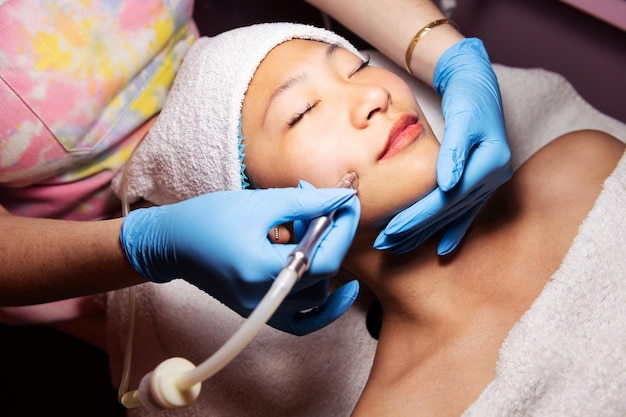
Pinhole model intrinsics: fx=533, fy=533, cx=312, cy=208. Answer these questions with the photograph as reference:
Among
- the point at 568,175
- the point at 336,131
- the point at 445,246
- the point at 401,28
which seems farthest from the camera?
the point at 401,28

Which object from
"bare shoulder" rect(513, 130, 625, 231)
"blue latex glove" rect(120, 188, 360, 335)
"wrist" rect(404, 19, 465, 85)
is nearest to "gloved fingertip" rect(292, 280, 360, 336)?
"blue latex glove" rect(120, 188, 360, 335)

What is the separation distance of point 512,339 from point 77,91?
106cm

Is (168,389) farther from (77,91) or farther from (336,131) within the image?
(77,91)

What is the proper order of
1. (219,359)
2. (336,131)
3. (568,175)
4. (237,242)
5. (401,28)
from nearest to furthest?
A: (219,359), (237,242), (336,131), (568,175), (401,28)

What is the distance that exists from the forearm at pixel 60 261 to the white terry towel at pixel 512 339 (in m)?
0.34

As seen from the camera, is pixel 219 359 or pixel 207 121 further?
pixel 207 121

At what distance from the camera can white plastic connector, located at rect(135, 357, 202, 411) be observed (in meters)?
0.75

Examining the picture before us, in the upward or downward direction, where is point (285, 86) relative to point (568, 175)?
upward

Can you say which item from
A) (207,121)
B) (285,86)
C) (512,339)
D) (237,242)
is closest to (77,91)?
(207,121)

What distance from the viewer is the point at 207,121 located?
1.12 metres

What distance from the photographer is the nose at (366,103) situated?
100 cm

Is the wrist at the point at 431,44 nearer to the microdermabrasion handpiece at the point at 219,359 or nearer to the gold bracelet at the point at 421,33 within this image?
the gold bracelet at the point at 421,33

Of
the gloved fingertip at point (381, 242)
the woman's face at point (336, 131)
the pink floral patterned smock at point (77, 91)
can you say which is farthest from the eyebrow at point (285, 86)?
the pink floral patterned smock at point (77, 91)

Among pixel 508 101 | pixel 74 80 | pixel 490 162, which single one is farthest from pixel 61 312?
pixel 508 101
